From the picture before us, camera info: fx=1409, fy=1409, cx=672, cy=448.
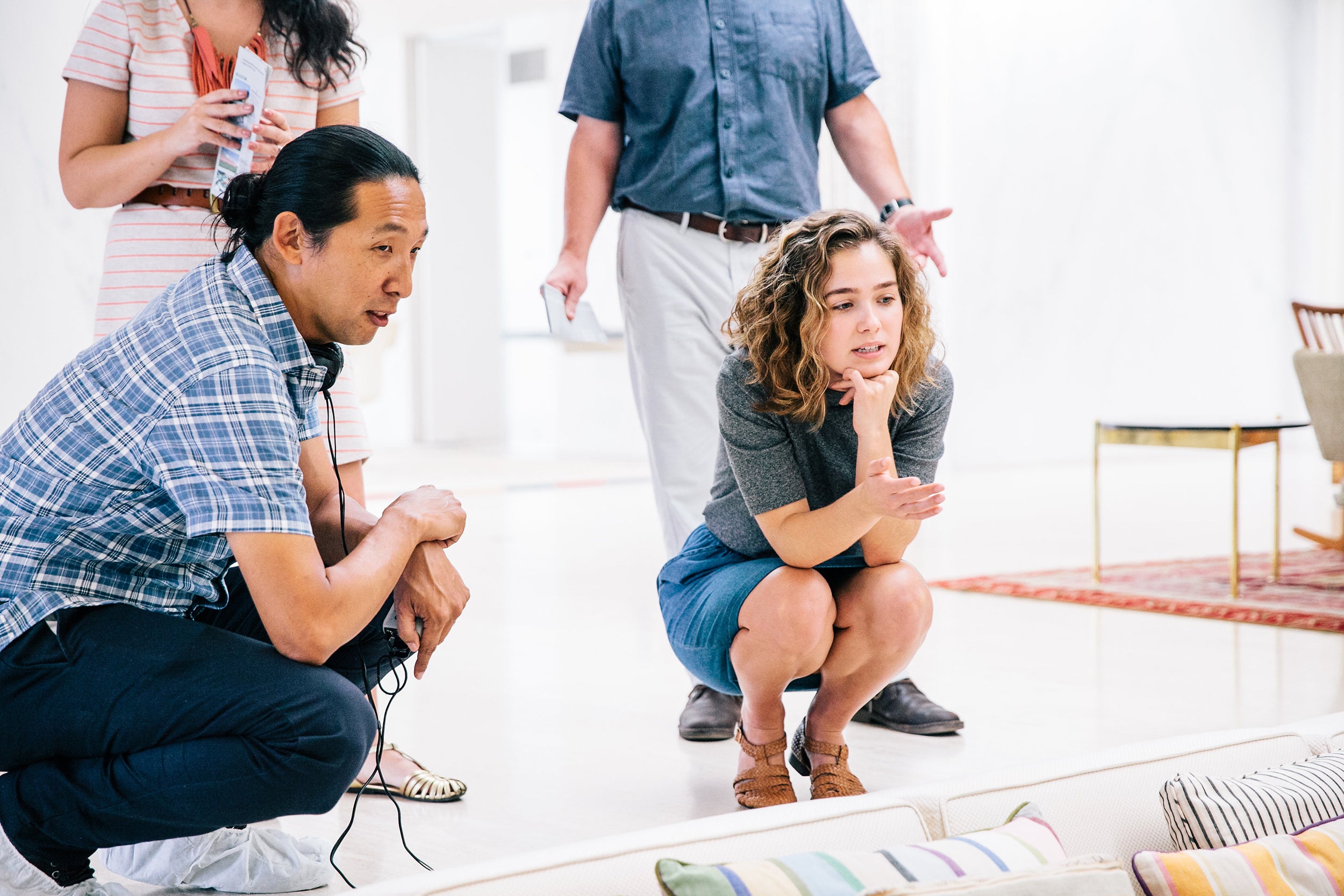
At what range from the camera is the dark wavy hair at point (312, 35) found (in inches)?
77.4

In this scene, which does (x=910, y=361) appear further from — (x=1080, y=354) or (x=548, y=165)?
(x=548, y=165)

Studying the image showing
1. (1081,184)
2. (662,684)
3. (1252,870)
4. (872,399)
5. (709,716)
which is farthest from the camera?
(1081,184)

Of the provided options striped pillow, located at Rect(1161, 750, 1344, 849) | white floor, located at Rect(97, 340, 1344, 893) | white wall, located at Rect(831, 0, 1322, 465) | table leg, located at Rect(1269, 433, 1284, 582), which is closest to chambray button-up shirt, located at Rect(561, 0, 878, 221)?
white floor, located at Rect(97, 340, 1344, 893)

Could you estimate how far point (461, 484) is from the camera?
6.96 m

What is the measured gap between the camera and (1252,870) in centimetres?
120

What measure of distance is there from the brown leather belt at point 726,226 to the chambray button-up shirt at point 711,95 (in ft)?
0.05

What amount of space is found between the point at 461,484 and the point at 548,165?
2.89 metres

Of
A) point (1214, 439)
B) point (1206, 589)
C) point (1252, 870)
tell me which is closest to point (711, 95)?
point (1252, 870)

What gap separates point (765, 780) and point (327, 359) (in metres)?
0.82

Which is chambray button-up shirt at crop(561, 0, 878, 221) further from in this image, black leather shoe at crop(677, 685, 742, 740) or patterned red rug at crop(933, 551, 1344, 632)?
patterned red rug at crop(933, 551, 1344, 632)

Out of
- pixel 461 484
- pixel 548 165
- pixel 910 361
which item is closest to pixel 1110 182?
pixel 548 165

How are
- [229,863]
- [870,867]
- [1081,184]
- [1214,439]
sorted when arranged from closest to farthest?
[870,867]
[229,863]
[1214,439]
[1081,184]

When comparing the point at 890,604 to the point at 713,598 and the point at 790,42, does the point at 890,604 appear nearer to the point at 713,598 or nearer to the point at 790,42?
the point at 713,598

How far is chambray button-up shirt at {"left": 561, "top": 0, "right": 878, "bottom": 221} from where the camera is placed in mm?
2348
